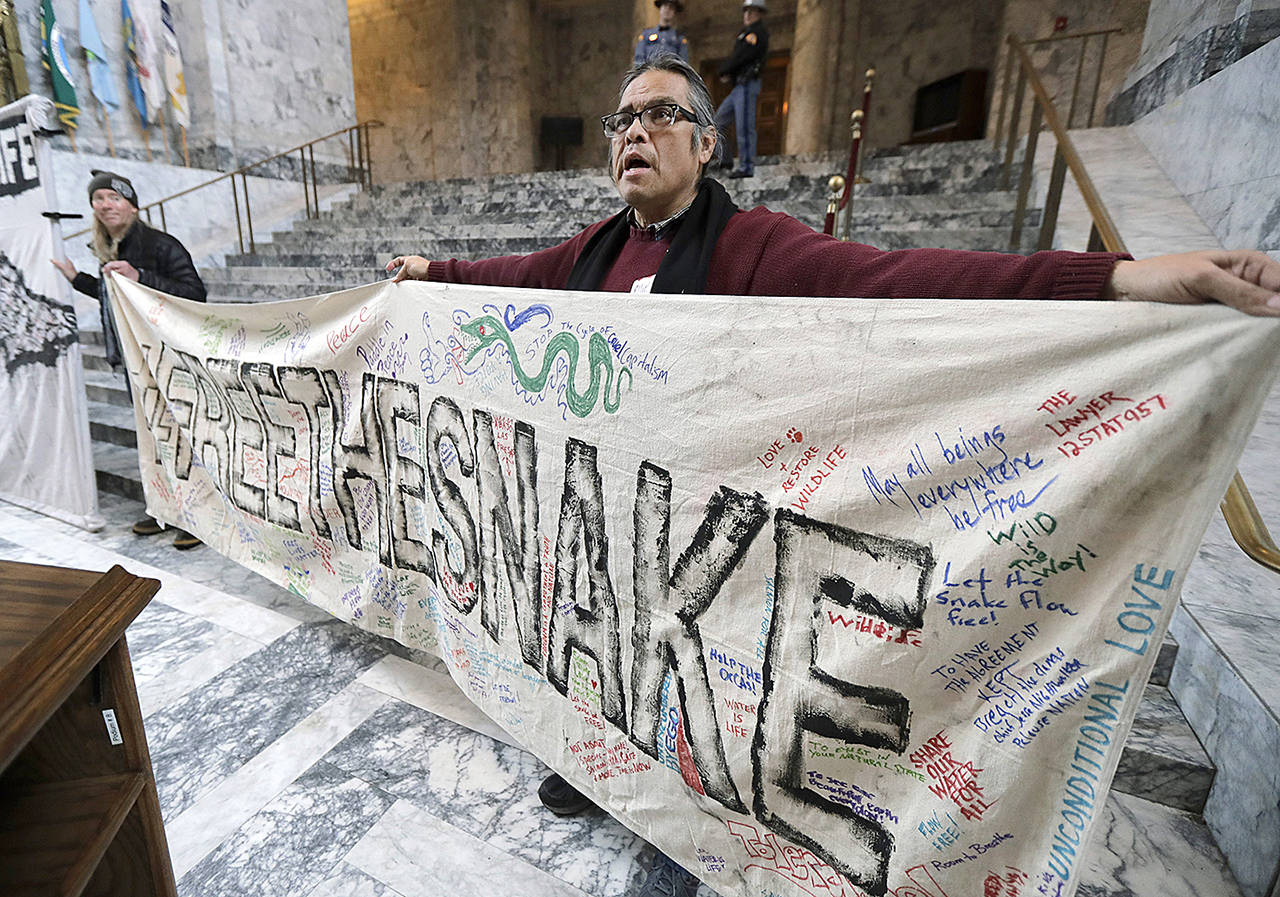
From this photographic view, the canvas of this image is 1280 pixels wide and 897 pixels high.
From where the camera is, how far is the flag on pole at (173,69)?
6.79 meters

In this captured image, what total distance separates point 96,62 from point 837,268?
8.67 m

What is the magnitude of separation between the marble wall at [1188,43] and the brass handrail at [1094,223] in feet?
2.40

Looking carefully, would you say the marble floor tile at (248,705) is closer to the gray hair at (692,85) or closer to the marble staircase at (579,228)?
the gray hair at (692,85)

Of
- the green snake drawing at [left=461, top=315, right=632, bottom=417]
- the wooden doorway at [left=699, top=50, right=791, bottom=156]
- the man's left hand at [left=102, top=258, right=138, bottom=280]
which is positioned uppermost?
the wooden doorway at [left=699, top=50, right=791, bottom=156]

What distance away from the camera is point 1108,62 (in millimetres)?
7973

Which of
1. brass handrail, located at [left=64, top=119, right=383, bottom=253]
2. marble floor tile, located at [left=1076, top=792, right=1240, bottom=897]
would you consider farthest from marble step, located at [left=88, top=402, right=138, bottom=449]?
marble floor tile, located at [left=1076, top=792, right=1240, bottom=897]

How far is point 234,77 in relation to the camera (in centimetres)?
739

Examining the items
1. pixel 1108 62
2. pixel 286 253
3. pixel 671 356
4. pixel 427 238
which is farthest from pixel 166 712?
pixel 1108 62

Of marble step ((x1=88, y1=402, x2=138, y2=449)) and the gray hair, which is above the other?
the gray hair

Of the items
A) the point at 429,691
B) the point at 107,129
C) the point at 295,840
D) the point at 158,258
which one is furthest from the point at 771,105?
the point at 295,840

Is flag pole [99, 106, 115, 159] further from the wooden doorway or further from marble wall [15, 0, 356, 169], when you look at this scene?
the wooden doorway

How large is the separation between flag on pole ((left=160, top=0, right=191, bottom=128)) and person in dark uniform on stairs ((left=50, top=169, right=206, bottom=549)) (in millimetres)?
5530

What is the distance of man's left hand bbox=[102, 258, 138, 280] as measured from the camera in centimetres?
257

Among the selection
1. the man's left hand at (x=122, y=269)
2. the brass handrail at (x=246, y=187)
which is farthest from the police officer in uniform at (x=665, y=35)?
the man's left hand at (x=122, y=269)
